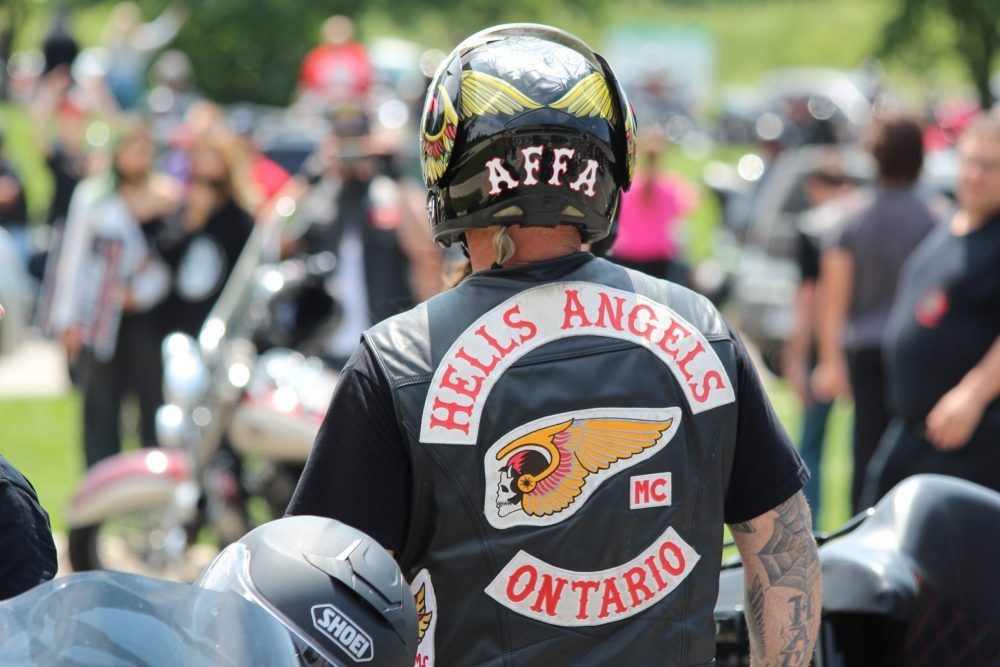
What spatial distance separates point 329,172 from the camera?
7.23 meters

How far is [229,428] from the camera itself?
18.0 ft

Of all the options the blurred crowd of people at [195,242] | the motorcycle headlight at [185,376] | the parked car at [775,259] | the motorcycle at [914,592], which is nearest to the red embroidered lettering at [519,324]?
the motorcycle at [914,592]

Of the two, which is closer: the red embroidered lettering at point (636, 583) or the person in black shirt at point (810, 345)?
the red embroidered lettering at point (636, 583)

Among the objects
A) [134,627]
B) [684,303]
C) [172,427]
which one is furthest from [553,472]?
[172,427]

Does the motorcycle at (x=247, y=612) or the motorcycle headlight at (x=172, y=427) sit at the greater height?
the motorcycle at (x=247, y=612)

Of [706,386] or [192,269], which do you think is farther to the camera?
[192,269]

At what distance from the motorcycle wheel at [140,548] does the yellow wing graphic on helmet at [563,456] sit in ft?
12.2

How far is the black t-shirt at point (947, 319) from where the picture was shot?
4.88 meters

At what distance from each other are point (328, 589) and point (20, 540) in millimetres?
541

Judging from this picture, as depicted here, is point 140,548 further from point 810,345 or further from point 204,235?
point 810,345

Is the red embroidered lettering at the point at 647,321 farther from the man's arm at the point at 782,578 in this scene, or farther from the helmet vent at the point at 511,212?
the man's arm at the point at 782,578

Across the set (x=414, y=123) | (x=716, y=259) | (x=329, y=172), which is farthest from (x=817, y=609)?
(x=716, y=259)

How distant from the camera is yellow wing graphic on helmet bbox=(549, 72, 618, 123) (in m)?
2.23

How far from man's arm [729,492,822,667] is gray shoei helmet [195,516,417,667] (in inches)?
29.6
